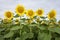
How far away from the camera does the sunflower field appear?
1.94 metres

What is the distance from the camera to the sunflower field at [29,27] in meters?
1.94

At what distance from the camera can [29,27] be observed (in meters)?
2.00

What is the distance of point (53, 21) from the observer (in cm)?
216

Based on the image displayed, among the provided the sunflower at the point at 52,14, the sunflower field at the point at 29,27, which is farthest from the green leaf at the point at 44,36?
the sunflower at the point at 52,14

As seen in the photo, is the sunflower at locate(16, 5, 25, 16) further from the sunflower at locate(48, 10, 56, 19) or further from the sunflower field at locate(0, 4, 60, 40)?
the sunflower at locate(48, 10, 56, 19)

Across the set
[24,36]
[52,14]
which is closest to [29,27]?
[24,36]

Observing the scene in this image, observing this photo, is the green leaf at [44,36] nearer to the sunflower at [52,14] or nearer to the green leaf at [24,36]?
the green leaf at [24,36]

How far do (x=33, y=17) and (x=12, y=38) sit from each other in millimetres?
350

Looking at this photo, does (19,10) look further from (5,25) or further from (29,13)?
(5,25)

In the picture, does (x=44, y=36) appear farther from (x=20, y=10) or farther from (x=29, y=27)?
(x=20, y=10)

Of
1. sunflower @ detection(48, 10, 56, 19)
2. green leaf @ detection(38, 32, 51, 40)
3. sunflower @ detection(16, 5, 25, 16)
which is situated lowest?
green leaf @ detection(38, 32, 51, 40)

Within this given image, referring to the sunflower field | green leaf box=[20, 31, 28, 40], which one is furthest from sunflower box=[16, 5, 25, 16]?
green leaf box=[20, 31, 28, 40]

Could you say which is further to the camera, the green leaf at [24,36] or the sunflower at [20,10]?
the sunflower at [20,10]

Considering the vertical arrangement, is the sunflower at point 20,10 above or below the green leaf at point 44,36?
above
